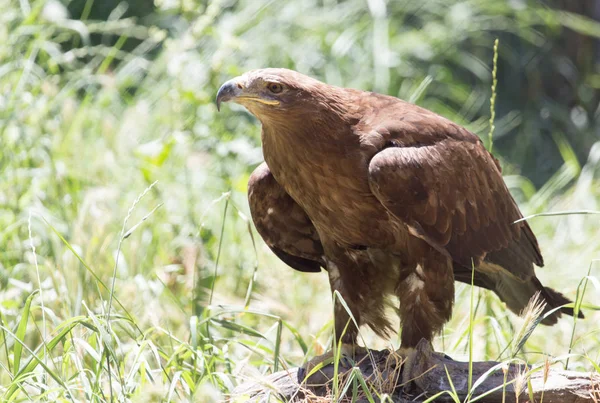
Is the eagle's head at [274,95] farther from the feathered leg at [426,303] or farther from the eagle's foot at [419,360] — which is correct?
the eagle's foot at [419,360]

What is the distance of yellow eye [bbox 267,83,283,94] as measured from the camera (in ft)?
10.4

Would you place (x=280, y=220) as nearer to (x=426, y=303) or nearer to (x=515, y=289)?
(x=426, y=303)

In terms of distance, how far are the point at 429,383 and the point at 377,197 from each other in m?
0.70

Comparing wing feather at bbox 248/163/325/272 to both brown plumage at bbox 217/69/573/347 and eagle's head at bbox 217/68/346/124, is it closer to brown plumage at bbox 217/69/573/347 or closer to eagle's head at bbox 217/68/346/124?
A: brown plumage at bbox 217/69/573/347

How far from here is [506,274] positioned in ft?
12.5

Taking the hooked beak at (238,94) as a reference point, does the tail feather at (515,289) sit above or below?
below

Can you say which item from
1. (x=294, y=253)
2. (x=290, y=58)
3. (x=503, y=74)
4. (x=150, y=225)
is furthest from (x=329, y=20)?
(x=294, y=253)

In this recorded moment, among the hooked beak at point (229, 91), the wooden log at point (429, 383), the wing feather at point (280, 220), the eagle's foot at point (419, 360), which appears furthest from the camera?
the wing feather at point (280, 220)

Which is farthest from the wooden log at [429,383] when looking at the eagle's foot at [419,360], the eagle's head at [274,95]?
the eagle's head at [274,95]

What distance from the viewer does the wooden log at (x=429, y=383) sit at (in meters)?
3.00

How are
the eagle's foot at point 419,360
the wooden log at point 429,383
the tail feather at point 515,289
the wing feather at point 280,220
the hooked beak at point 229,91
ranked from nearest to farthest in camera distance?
the wooden log at point 429,383 < the hooked beak at point 229,91 < the eagle's foot at point 419,360 < the wing feather at point 280,220 < the tail feather at point 515,289

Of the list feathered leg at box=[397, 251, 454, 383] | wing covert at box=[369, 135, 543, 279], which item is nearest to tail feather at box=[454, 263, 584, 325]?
wing covert at box=[369, 135, 543, 279]

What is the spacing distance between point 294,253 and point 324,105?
78 centimetres

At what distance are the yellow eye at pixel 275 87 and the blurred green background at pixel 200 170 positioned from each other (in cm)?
48
